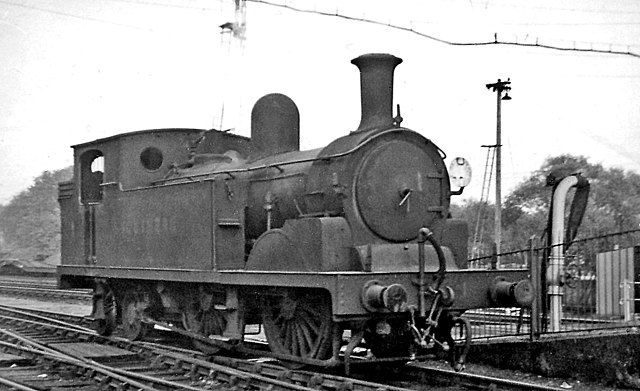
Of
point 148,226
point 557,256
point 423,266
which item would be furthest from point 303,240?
point 557,256

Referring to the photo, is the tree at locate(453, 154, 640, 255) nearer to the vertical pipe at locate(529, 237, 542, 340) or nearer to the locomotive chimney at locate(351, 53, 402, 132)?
the vertical pipe at locate(529, 237, 542, 340)

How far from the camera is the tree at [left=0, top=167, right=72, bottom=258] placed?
54281 millimetres

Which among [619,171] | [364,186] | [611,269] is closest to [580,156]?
[619,171]

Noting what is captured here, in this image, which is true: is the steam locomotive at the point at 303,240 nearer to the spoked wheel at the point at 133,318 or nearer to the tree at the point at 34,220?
the spoked wheel at the point at 133,318

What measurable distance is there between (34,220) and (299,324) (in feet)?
173

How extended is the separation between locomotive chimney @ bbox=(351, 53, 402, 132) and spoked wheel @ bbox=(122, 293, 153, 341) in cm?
469

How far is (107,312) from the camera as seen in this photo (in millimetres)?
11812

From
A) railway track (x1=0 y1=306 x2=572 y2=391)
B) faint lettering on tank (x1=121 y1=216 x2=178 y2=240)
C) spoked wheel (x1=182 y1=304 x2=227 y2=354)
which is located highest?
faint lettering on tank (x1=121 y1=216 x2=178 y2=240)

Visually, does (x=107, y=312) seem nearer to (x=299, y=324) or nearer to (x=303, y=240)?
(x=299, y=324)

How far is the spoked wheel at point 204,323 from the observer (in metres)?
9.62

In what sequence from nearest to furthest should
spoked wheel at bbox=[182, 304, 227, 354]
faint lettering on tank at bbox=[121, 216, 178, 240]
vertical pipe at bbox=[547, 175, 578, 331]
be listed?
1. spoked wheel at bbox=[182, 304, 227, 354]
2. vertical pipe at bbox=[547, 175, 578, 331]
3. faint lettering on tank at bbox=[121, 216, 178, 240]

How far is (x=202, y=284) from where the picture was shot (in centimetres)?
967

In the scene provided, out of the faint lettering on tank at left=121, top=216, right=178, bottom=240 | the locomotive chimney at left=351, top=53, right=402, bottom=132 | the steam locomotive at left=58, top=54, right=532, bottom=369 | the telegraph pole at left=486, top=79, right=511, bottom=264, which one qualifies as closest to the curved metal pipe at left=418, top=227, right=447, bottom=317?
the steam locomotive at left=58, top=54, right=532, bottom=369

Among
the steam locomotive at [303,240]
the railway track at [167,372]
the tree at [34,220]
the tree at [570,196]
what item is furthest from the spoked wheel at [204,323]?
the tree at [34,220]
